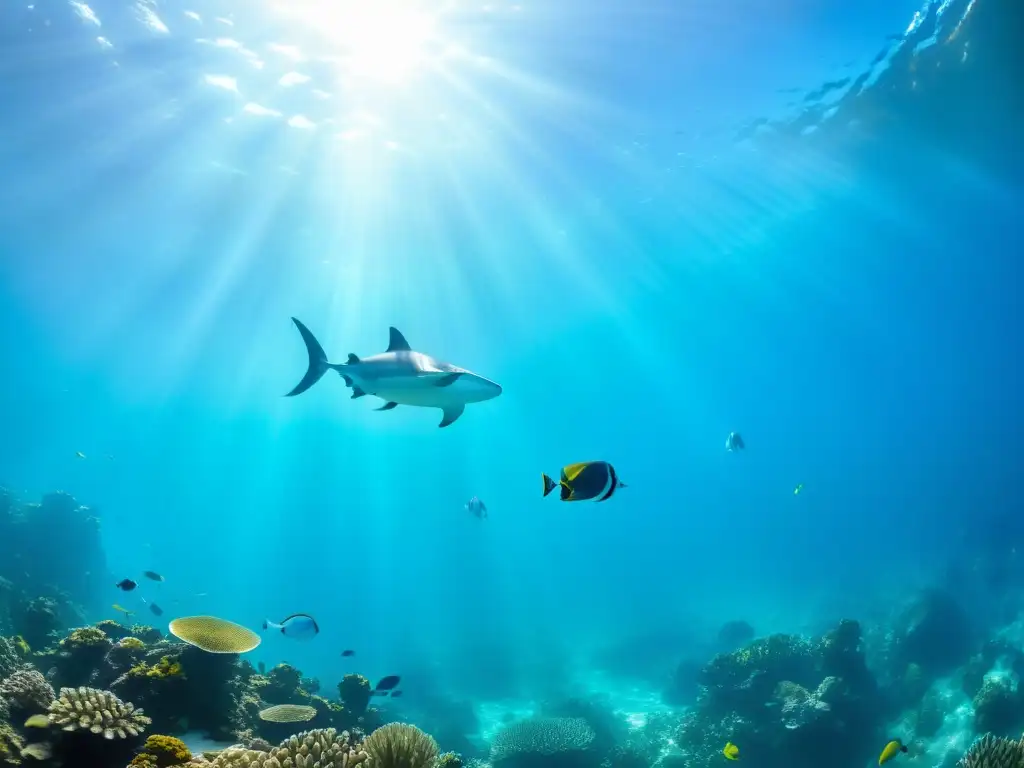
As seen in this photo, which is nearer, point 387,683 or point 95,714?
point 95,714

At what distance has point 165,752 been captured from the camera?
15.1ft

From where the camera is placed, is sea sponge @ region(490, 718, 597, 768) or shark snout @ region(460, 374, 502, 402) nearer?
shark snout @ region(460, 374, 502, 402)

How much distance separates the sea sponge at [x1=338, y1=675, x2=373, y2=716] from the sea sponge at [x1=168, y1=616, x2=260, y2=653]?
15.5ft

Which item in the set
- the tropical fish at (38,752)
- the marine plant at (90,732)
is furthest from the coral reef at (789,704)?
the tropical fish at (38,752)

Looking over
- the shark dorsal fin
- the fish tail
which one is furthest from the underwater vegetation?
the shark dorsal fin

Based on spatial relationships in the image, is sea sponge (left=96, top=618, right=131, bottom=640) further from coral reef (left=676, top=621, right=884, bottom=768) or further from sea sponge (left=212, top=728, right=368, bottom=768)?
coral reef (left=676, top=621, right=884, bottom=768)

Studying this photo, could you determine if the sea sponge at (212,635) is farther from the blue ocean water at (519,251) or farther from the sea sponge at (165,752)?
the blue ocean water at (519,251)

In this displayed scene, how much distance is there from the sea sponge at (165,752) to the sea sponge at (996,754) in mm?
8378

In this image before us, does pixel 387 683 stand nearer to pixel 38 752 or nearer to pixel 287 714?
pixel 287 714

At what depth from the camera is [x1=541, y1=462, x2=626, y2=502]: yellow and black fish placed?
359 cm

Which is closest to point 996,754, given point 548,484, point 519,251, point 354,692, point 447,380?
point 548,484

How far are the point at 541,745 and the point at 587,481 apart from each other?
12615 mm

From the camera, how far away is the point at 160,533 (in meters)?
136

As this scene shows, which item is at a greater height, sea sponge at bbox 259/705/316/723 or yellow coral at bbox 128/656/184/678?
yellow coral at bbox 128/656/184/678
